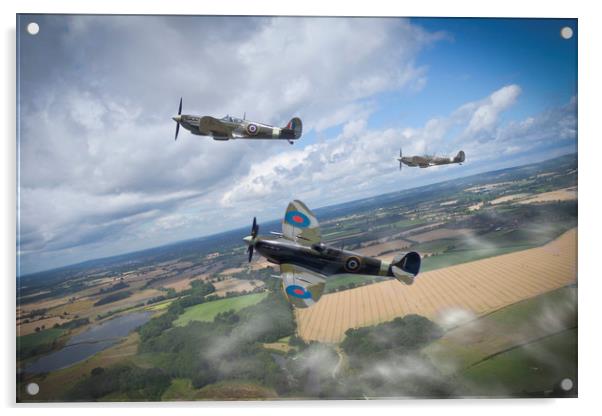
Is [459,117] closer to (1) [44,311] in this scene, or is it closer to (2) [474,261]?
(2) [474,261]

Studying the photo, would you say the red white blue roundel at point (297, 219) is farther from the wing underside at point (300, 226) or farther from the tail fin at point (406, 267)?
the tail fin at point (406, 267)

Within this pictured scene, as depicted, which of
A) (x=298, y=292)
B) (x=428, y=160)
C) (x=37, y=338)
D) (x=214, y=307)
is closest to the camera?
(x=298, y=292)

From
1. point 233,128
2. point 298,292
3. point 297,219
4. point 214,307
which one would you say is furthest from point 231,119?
point 214,307

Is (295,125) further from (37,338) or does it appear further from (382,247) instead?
(37,338)

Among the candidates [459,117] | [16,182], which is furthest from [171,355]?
[459,117]

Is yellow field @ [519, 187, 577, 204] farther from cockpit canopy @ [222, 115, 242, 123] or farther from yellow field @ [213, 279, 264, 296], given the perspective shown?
cockpit canopy @ [222, 115, 242, 123]

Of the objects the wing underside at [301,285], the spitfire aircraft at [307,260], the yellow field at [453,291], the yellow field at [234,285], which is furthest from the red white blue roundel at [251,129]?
the yellow field at [453,291]

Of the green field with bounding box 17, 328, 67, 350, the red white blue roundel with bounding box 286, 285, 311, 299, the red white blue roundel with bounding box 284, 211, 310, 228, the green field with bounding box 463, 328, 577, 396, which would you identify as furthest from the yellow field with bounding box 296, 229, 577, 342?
the green field with bounding box 17, 328, 67, 350
